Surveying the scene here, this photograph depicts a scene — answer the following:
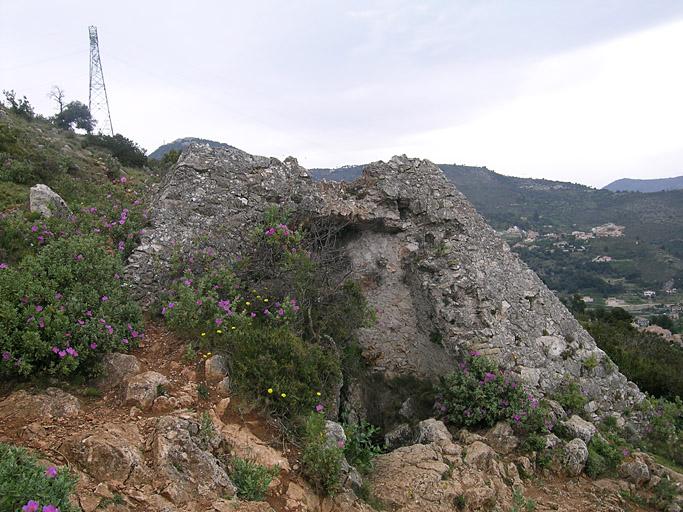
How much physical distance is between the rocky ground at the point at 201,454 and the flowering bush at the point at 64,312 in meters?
0.28

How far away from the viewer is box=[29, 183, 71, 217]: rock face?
26.5 feet

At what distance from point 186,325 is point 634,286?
7461 centimetres

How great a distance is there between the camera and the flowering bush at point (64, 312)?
15.2ft

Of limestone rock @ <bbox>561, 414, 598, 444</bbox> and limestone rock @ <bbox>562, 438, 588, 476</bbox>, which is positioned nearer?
limestone rock @ <bbox>562, 438, 588, 476</bbox>

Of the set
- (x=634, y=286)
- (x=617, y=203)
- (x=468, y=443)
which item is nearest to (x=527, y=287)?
(x=468, y=443)

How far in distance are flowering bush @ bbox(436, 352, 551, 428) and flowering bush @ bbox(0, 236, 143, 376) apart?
5.03 metres

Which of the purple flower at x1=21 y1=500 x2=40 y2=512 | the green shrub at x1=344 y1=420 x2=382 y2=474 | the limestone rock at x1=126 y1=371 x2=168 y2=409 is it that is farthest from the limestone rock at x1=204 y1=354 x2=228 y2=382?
the purple flower at x1=21 y1=500 x2=40 y2=512

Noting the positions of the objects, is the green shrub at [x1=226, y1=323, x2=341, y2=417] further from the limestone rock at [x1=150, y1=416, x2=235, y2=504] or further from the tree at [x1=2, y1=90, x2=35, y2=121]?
the tree at [x1=2, y1=90, x2=35, y2=121]

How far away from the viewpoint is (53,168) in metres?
10.8

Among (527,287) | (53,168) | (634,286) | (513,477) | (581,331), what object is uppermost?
(53,168)

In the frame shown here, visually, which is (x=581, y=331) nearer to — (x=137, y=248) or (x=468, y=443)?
(x=468, y=443)

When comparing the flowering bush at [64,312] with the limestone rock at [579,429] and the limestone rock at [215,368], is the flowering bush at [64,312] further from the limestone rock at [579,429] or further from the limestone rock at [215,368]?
the limestone rock at [579,429]

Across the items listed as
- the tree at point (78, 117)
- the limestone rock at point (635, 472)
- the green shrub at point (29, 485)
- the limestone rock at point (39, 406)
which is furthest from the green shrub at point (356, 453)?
the tree at point (78, 117)

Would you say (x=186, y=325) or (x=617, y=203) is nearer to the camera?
(x=186, y=325)
